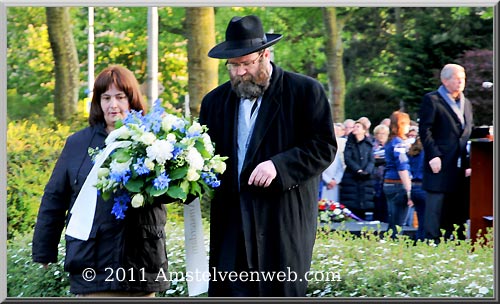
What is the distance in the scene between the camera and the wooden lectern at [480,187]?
1059cm

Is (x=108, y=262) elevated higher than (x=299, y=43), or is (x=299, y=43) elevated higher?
(x=299, y=43)

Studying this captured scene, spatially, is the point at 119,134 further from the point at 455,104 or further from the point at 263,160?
the point at 455,104

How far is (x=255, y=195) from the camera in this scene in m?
7.02

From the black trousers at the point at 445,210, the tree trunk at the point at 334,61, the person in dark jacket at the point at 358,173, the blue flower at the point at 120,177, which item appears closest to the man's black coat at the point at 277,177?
the blue flower at the point at 120,177

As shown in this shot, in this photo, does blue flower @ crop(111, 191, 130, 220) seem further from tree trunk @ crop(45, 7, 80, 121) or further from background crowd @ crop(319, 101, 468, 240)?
tree trunk @ crop(45, 7, 80, 121)

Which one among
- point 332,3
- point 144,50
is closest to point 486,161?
point 332,3

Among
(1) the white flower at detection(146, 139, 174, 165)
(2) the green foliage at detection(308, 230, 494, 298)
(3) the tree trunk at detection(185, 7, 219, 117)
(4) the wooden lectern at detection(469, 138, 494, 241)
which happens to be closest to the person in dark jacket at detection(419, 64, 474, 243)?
(4) the wooden lectern at detection(469, 138, 494, 241)

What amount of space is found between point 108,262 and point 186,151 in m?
0.82

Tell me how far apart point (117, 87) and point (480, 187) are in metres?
4.94

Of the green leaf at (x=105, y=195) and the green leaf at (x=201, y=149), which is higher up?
the green leaf at (x=201, y=149)

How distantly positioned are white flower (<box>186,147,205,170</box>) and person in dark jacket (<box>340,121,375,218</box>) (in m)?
7.80

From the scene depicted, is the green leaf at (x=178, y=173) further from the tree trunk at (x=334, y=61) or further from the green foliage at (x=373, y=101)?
the green foliage at (x=373, y=101)

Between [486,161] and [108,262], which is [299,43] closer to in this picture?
[486,161]

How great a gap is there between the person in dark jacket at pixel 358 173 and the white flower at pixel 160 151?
7923 mm
